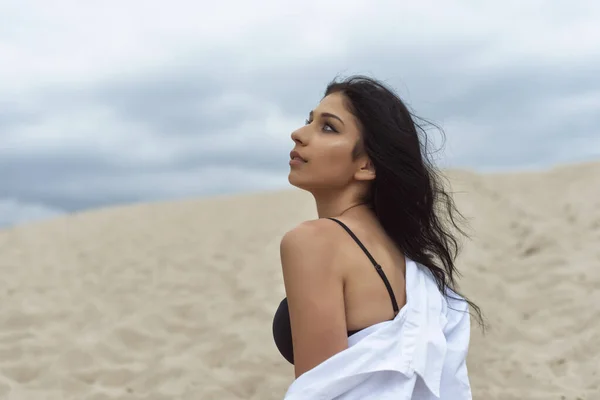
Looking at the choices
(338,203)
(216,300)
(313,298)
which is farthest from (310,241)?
(216,300)

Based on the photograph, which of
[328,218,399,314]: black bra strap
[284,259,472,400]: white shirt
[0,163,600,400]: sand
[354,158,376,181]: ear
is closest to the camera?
[284,259,472,400]: white shirt

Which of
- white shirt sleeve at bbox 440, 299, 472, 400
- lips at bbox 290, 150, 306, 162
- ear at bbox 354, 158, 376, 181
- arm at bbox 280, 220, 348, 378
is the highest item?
lips at bbox 290, 150, 306, 162

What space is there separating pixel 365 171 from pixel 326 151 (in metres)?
0.13

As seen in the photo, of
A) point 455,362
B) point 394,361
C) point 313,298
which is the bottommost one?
point 455,362

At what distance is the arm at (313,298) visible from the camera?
68.9 inches

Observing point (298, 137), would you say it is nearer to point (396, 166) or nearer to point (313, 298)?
point (396, 166)

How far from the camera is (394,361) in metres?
1.75

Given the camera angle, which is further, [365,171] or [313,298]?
[365,171]

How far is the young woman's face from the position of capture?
195 centimetres

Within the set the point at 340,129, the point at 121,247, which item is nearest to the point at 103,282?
the point at 121,247

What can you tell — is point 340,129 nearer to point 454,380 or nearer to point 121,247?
point 454,380

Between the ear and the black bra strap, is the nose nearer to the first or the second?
the ear

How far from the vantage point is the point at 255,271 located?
754cm

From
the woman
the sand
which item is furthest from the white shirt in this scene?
the sand
